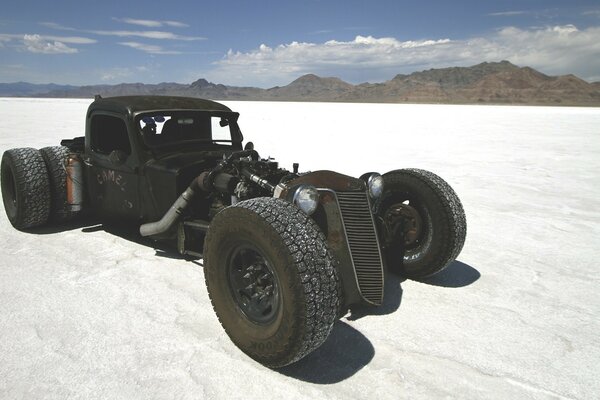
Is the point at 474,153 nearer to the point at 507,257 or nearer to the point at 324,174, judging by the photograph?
the point at 507,257

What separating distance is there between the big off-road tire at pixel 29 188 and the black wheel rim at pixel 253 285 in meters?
3.48

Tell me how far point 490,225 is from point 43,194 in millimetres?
5872

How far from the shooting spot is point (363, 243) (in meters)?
3.38

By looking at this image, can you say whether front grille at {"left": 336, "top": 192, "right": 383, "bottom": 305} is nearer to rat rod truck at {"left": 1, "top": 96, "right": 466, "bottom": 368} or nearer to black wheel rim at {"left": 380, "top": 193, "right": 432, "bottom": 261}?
rat rod truck at {"left": 1, "top": 96, "right": 466, "bottom": 368}

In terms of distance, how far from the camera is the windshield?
4648 millimetres

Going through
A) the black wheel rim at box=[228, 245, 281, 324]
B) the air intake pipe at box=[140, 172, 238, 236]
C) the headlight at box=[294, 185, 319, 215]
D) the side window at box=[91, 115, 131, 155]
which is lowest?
the black wheel rim at box=[228, 245, 281, 324]

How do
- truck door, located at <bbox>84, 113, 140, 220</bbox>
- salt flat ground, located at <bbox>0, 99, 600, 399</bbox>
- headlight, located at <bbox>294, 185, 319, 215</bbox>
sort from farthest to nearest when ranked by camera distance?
truck door, located at <bbox>84, 113, 140, 220</bbox> < headlight, located at <bbox>294, 185, 319, 215</bbox> < salt flat ground, located at <bbox>0, 99, 600, 399</bbox>

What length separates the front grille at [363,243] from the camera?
10.8 ft

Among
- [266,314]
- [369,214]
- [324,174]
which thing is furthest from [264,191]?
[266,314]

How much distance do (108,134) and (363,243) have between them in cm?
360

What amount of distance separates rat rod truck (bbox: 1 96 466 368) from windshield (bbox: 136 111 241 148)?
0.01 meters

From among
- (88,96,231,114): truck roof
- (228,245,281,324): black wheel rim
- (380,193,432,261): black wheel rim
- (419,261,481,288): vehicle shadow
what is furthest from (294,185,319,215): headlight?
Answer: (88,96,231,114): truck roof

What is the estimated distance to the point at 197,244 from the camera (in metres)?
4.35

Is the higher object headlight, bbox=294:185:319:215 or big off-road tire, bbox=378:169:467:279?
headlight, bbox=294:185:319:215
